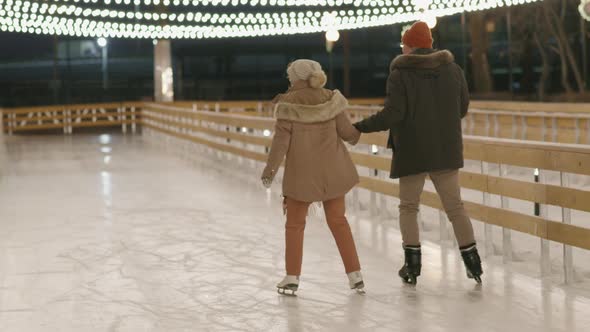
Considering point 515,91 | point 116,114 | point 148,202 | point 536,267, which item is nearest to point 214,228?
point 148,202

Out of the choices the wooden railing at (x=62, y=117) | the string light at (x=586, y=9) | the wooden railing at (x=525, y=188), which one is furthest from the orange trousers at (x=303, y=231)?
the wooden railing at (x=62, y=117)

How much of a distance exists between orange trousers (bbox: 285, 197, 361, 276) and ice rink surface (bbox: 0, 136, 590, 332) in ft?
0.68

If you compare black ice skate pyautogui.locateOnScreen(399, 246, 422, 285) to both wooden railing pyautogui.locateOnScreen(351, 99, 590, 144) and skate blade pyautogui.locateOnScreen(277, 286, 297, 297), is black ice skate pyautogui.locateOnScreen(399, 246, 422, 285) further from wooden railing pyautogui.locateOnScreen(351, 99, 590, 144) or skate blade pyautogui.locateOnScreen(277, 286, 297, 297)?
wooden railing pyautogui.locateOnScreen(351, 99, 590, 144)

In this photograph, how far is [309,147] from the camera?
774cm

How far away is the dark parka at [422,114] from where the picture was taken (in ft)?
25.4

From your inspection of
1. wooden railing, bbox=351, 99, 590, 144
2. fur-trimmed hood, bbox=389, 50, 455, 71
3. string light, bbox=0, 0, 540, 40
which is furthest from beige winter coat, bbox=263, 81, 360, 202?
wooden railing, bbox=351, 99, 590, 144

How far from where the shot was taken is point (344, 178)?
7758mm

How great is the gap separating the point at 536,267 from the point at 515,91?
31.2 metres

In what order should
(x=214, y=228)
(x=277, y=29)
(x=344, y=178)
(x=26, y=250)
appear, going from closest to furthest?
(x=344, y=178)
(x=26, y=250)
(x=214, y=228)
(x=277, y=29)

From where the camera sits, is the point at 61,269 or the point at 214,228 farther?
the point at 214,228

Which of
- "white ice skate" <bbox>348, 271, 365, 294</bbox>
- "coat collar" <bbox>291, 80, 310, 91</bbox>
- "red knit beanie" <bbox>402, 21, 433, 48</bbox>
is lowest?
"white ice skate" <bbox>348, 271, 365, 294</bbox>

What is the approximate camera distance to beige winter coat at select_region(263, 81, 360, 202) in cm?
770

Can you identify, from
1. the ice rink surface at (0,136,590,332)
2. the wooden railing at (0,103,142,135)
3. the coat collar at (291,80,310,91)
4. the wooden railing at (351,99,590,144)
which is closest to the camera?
the ice rink surface at (0,136,590,332)

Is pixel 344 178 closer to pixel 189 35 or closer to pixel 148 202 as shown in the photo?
pixel 148 202
